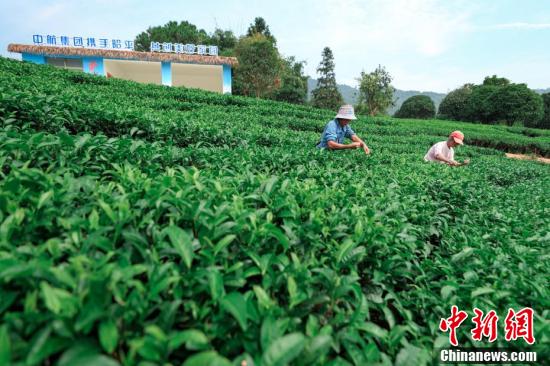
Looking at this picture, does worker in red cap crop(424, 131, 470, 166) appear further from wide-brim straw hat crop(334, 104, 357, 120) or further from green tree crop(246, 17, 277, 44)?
green tree crop(246, 17, 277, 44)

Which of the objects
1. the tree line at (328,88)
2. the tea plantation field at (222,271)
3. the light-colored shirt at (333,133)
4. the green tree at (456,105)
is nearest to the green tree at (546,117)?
the tree line at (328,88)

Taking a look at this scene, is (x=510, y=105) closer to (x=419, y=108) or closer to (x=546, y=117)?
(x=546, y=117)

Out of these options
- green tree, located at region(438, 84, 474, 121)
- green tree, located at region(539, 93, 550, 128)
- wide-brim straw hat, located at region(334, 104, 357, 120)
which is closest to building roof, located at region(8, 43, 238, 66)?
wide-brim straw hat, located at region(334, 104, 357, 120)

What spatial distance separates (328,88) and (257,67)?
2070 centimetres

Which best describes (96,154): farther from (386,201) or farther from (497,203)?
(497,203)

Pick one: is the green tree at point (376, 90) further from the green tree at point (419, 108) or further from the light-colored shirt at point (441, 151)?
the light-colored shirt at point (441, 151)

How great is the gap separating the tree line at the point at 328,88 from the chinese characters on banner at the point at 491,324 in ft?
87.0

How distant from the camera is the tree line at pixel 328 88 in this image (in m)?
26.7

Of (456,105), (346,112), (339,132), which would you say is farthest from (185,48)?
(456,105)

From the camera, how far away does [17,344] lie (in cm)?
79

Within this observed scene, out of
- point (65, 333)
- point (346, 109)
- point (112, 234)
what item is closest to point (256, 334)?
point (65, 333)

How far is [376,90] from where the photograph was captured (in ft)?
133

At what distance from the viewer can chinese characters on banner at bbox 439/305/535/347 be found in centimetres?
148

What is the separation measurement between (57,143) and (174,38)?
49184mm
